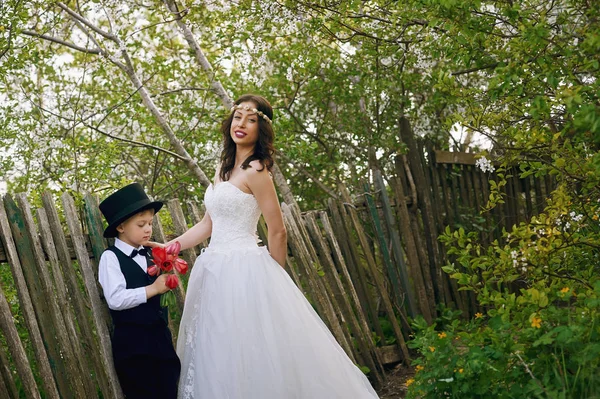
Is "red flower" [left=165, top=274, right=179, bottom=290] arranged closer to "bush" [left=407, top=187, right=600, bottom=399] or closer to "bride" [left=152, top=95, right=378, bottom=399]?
"bride" [left=152, top=95, right=378, bottom=399]

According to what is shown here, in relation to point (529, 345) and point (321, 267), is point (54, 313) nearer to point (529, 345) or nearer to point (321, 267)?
point (321, 267)

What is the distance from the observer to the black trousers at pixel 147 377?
3.66 metres

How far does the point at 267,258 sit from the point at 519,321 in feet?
4.39

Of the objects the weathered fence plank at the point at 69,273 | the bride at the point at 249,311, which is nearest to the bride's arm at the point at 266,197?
the bride at the point at 249,311

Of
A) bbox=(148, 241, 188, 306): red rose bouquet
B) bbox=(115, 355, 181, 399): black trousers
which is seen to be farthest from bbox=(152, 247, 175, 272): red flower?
bbox=(115, 355, 181, 399): black trousers

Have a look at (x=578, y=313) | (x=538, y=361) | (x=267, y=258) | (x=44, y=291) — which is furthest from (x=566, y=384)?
(x=44, y=291)

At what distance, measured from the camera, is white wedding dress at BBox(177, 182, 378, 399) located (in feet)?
12.1

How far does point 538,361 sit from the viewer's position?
3.21 meters

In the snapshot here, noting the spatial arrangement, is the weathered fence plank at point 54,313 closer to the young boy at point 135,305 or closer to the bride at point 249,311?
the young boy at point 135,305

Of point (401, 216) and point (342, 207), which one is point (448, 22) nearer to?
point (342, 207)

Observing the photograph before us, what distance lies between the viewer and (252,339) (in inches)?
148

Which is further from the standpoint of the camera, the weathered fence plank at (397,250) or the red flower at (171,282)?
the weathered fence plank at (397,250)

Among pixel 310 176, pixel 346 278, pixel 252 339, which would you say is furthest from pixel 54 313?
pixel 310 176

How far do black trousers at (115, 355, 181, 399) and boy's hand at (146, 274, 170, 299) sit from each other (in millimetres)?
314
